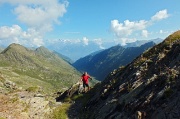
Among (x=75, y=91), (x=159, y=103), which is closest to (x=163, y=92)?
(x=159, y=103)

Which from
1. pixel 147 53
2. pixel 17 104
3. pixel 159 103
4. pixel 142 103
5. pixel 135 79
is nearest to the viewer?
pixel 159 103

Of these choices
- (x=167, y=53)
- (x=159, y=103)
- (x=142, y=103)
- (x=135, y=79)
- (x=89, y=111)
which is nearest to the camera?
(x=159, y=103)

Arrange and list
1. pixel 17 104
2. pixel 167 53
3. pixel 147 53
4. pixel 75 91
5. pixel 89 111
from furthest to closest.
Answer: pixel 75 91 → pixel 147 53 → pixel 17 104 → pixel 89 111 → pixel 167 53

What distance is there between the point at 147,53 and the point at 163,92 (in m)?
20.5

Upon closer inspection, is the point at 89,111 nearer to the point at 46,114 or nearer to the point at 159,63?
the point at 46,114

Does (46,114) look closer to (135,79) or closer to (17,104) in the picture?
(17,104)

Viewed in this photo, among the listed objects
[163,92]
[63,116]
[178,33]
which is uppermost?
[178,33]

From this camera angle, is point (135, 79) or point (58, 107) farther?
point (58, 107)

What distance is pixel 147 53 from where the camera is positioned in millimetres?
40406

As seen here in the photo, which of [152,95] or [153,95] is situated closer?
[153,95]

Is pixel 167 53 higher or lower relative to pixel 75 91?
higher

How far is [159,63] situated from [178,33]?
12.5 m

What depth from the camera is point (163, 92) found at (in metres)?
20.4

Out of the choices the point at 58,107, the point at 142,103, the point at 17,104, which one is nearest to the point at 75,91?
the point at 58,107
